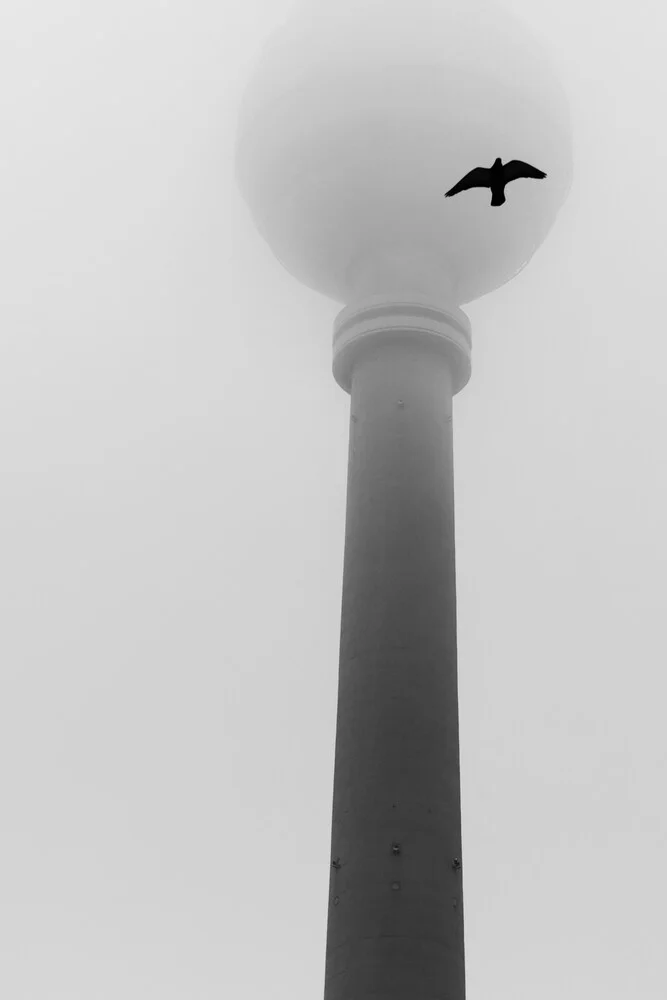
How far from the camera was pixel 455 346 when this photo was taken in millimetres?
16875

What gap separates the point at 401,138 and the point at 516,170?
6.36 feet

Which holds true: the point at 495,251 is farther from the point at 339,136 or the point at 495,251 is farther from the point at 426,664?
the point at 426,664

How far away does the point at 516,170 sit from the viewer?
16.6m

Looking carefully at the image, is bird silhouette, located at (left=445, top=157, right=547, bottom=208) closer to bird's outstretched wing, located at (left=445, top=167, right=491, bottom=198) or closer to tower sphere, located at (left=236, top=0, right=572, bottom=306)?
bird's outstretched wing, located at (left=445, top=167, right=491, bottom=198)

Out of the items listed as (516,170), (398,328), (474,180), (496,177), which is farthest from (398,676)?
(516,170)

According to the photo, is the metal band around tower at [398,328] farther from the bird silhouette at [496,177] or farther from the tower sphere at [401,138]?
the bird silhouette at [496,177]

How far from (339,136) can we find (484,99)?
Answer: 242 centimetres

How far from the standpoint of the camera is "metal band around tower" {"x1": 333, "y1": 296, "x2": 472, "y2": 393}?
1645 centimetres

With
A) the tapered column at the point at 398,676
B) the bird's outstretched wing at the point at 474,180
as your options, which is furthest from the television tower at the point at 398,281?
the bird's outstretched wing at the point at 474,180

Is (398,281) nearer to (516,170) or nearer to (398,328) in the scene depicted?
(398,328)

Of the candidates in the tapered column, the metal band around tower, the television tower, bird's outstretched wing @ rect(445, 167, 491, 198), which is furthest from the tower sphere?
the tapered column

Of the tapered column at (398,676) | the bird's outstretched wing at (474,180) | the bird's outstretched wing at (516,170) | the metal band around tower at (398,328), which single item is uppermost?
the bird's outstretched wing at (516,170)

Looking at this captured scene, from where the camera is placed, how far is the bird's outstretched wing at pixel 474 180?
1641cm

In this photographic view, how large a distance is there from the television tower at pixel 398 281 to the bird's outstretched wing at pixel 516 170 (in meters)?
0.25
